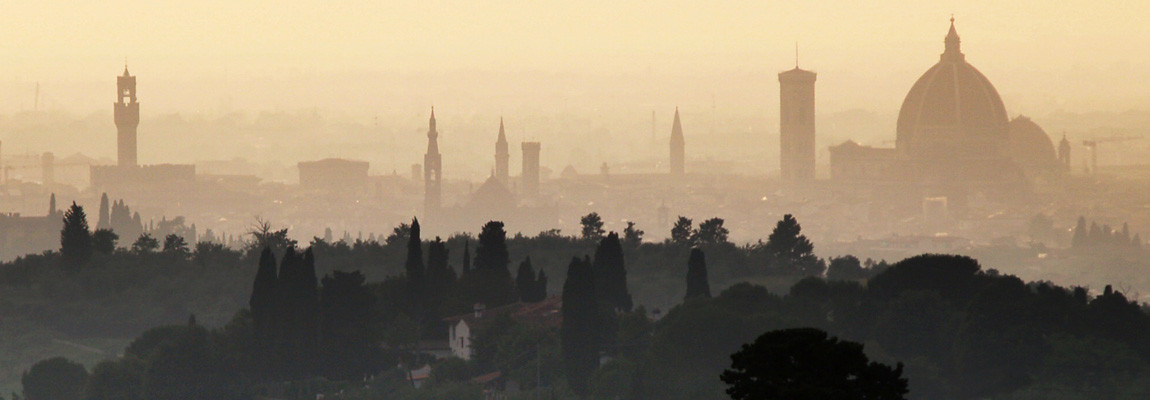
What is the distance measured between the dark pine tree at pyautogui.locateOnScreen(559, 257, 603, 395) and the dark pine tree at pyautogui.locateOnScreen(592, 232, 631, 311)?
11.5 meters

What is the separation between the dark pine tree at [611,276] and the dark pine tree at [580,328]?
11527 millimetres

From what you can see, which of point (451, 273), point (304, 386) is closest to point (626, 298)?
point (451, 273)

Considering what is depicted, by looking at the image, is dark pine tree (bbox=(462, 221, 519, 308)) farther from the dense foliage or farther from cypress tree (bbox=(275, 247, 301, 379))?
cypress tree (bbox=(275, 247, 301, 379))

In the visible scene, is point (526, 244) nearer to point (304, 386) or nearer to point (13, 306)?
point (13, 306)

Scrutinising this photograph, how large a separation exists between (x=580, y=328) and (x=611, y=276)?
1564cm

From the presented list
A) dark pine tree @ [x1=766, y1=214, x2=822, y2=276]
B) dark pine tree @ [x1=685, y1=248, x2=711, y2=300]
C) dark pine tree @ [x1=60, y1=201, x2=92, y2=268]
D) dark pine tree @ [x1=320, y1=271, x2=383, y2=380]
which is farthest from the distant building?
dark pine tree @ [x1=60, y1=201, x2=92, y2=268]

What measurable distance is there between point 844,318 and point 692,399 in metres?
13.1

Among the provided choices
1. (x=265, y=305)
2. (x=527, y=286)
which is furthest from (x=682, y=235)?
(x=265, y=305)

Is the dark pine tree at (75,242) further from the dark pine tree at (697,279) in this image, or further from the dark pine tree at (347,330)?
the dark pine tree at (697,279)

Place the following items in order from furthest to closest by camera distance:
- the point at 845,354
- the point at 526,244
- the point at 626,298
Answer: the point at 526,244
the point at 626,298
the point at 845,354

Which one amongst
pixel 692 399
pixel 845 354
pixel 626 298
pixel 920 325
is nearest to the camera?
pixel 845 354

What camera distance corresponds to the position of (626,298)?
117 meters

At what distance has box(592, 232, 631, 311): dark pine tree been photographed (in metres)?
115

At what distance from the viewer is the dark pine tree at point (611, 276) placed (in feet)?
379
